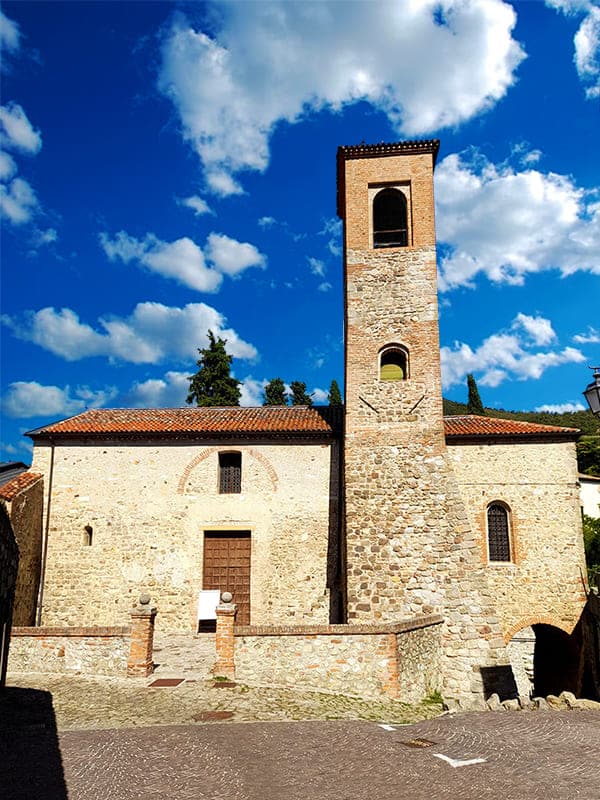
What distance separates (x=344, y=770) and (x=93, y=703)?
16.3 ft

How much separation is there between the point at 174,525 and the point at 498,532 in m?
9.88

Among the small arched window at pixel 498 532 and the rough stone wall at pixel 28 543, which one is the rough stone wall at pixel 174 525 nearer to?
the rough stone wall at pixel 28 543

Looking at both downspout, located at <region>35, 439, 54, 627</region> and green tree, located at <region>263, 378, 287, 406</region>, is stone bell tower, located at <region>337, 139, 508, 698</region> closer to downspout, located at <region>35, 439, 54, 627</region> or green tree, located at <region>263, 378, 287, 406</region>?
downspout, located at <region>35, 439, 54, 627</region>

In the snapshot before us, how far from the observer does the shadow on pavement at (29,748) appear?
19.5ft

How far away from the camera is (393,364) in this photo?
1659cm

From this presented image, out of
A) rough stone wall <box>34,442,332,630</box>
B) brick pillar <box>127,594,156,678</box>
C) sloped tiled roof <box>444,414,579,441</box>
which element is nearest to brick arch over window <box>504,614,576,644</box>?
sloped tiled roof <box>444,414,579,441</box>

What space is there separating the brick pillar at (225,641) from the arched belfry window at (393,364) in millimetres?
8121

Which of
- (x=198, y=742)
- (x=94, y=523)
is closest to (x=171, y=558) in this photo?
(x=94, y=523)

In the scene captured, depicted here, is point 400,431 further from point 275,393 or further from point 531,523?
point 275,393

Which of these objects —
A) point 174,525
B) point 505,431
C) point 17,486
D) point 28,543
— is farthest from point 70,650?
point 505,431

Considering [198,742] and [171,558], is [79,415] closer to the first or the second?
[171,558]

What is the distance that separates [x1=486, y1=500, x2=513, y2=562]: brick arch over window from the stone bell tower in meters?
2.99

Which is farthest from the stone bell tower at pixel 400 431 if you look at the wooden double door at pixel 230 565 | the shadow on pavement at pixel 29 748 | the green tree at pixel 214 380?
the green tree at pixel 214 380

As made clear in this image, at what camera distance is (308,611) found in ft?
54.0
